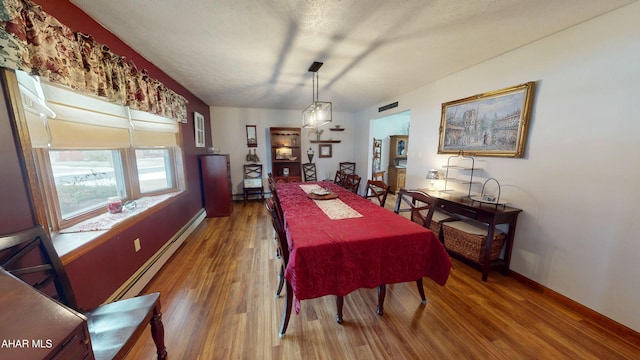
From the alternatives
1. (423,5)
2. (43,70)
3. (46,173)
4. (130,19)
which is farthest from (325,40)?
(46,173)

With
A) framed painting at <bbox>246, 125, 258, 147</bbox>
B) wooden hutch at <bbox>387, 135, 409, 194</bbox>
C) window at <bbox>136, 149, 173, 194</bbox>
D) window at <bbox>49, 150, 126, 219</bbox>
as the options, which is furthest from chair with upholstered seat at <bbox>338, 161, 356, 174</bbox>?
window at <bbox>49, 150, 126, 219</bbox>

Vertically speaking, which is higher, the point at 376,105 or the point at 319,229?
the point at 376,105

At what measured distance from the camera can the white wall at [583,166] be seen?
1.51 metres

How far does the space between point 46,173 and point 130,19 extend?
130 centimetres

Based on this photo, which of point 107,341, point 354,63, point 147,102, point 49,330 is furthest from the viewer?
point 354,63

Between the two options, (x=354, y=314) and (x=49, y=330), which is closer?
(x=49, y=330)

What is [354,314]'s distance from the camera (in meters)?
1.72

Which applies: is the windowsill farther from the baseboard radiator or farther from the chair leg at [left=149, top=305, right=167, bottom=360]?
the chair leg at [left=149, top=305, right=167, bottom=360]

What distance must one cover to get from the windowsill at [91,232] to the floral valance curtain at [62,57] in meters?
1.04

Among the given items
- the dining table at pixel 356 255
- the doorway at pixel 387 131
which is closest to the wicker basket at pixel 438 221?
the dining table at pixel 356 255

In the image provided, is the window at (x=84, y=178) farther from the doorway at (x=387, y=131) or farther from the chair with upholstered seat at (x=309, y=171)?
the doorway at (x=387, y=131)

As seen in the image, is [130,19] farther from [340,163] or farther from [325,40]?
[340,163]

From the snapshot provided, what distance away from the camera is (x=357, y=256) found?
1397mm

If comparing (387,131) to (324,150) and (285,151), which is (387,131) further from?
(285,151)
